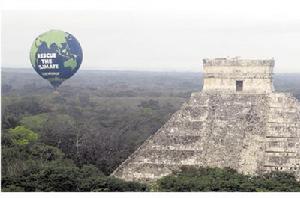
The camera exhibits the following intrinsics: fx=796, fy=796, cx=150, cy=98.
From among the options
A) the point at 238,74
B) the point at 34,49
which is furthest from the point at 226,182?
the point at 34,49

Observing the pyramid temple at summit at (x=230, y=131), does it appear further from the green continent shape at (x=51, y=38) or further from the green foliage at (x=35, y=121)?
the green foliage at (x=35, y=121)

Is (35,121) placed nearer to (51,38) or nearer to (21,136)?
(21,136)

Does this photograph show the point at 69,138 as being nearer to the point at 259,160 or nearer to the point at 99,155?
the point at 99,155

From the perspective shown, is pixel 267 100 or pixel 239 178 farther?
pixel 267 100

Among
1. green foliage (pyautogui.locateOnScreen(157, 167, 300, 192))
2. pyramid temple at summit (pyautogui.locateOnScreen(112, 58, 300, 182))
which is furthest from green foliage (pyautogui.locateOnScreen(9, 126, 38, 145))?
green foliage (pyautogui.locateOnScreen(157, 167, 300, 192))

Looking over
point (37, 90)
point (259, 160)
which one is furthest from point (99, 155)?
point (37, 90)
